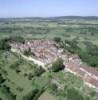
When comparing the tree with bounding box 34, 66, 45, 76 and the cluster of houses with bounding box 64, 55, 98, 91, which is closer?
the cluster of houses with bounding box 64, 55, 98, 91

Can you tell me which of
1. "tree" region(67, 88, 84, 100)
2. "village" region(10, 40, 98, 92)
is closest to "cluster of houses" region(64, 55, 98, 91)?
"village" region(10, 40, 98, 92)

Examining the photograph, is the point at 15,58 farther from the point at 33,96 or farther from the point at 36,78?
the point at 33,96

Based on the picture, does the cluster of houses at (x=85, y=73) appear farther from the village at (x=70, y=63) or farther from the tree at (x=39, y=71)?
the tree at (x=39, y=71)

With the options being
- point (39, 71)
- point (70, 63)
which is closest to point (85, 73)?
point (70, 63)

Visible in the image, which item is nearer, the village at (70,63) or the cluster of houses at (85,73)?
the cluster of houses at (85,73)

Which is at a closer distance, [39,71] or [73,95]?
[73,95]

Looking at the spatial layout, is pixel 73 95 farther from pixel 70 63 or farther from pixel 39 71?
pixel 70 63

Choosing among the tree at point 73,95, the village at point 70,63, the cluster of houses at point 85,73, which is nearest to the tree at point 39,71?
the village at point 70,63

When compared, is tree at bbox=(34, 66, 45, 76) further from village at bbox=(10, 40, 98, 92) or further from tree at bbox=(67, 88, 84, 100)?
tree at bbox=(67, 88, 84, 100)

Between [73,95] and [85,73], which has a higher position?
[73,95]

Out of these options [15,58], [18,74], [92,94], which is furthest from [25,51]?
[92,94]

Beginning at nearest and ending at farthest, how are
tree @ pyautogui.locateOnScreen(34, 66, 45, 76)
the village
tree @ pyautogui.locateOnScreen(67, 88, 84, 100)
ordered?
tree @ pyautogui.locateOnScreen(67, 88, 84, 100) < the village < tree @ pyautogui.locateOnScreen(34, 66, 45, 76)
